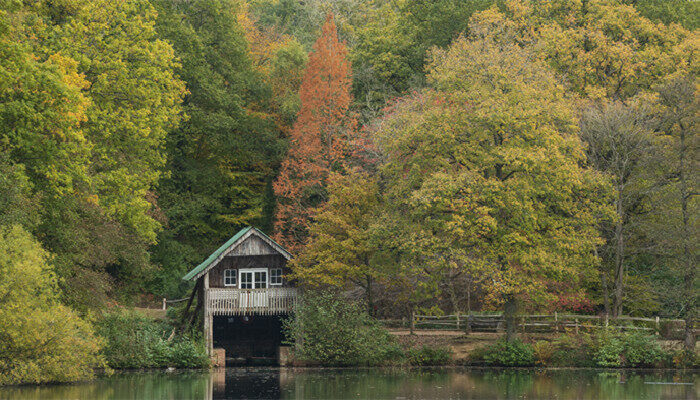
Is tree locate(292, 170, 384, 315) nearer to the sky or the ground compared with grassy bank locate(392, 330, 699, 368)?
nearer to the sky

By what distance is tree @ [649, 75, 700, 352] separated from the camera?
3941 cm

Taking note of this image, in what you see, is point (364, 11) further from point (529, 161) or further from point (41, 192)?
point (41, 192)

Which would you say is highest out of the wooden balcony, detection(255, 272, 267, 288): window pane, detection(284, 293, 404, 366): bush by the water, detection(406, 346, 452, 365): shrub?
detection(255, 272, 267, 288): window pane

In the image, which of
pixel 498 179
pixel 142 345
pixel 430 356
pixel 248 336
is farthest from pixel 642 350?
pixel 142 345

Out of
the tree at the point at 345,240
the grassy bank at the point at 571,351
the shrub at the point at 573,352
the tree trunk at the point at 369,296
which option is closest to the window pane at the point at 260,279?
the tree at the point at 345,240

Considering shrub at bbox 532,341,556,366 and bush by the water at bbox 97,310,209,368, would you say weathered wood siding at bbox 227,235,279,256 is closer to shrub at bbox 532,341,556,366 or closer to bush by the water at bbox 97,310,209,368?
bush by the water at bbox 97,310,209,368

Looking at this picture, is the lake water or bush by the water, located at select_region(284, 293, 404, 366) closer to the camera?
the lake water

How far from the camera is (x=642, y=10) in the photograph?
52.8 metres

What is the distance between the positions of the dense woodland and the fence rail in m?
0.89

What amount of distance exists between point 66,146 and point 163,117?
8.69 m

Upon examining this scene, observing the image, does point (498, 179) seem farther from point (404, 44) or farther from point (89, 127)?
point (404, 44)

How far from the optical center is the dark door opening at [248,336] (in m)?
47.0

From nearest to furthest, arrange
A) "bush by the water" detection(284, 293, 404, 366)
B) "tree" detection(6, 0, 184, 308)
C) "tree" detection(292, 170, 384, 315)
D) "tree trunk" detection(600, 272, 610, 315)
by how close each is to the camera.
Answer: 1. "tree" detection(6, 0, 184, 308)
2. "bush by the water" detection(284, 293, 404, 366)
3. "tree" detection(292, 170, 384, 315)
4. "tree trunk" detection(600, 272, 610, 315)

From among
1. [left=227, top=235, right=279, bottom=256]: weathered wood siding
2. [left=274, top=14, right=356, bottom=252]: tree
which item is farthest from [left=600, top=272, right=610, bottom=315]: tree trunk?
[left=227, top=235, right=279, bottom=256]: weathered wood siding
